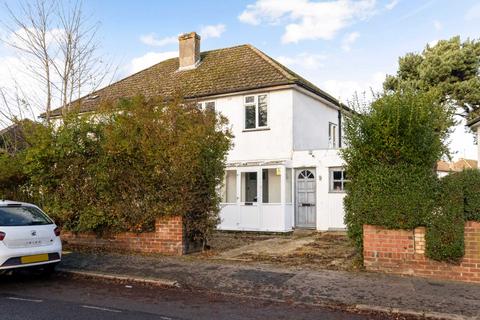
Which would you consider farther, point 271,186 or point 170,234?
point 271,186

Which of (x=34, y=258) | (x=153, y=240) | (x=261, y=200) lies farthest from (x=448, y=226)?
(x=261, y=200)

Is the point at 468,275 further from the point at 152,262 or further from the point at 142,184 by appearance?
the point at 142,184

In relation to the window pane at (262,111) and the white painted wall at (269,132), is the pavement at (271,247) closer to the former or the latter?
the white painted wall at (269,132)

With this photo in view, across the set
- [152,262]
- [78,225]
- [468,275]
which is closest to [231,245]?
[152,262]

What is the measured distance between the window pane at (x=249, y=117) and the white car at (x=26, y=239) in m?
9.45

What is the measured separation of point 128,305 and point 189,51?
15882 mm

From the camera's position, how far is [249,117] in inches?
659

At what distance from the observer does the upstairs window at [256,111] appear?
16.4 metres

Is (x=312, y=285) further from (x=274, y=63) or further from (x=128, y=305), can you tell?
(x=274, y=63)

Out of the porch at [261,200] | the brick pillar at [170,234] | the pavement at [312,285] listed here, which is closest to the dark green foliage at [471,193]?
the pavement at [312,285]

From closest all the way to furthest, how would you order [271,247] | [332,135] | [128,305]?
1. [128,305]
2. [271,247]
3. [332,135]

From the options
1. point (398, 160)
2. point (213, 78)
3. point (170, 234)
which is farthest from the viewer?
point (213, 78)

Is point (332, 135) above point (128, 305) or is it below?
above

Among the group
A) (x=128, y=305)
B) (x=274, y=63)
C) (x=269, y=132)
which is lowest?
(x=128, y=305)
